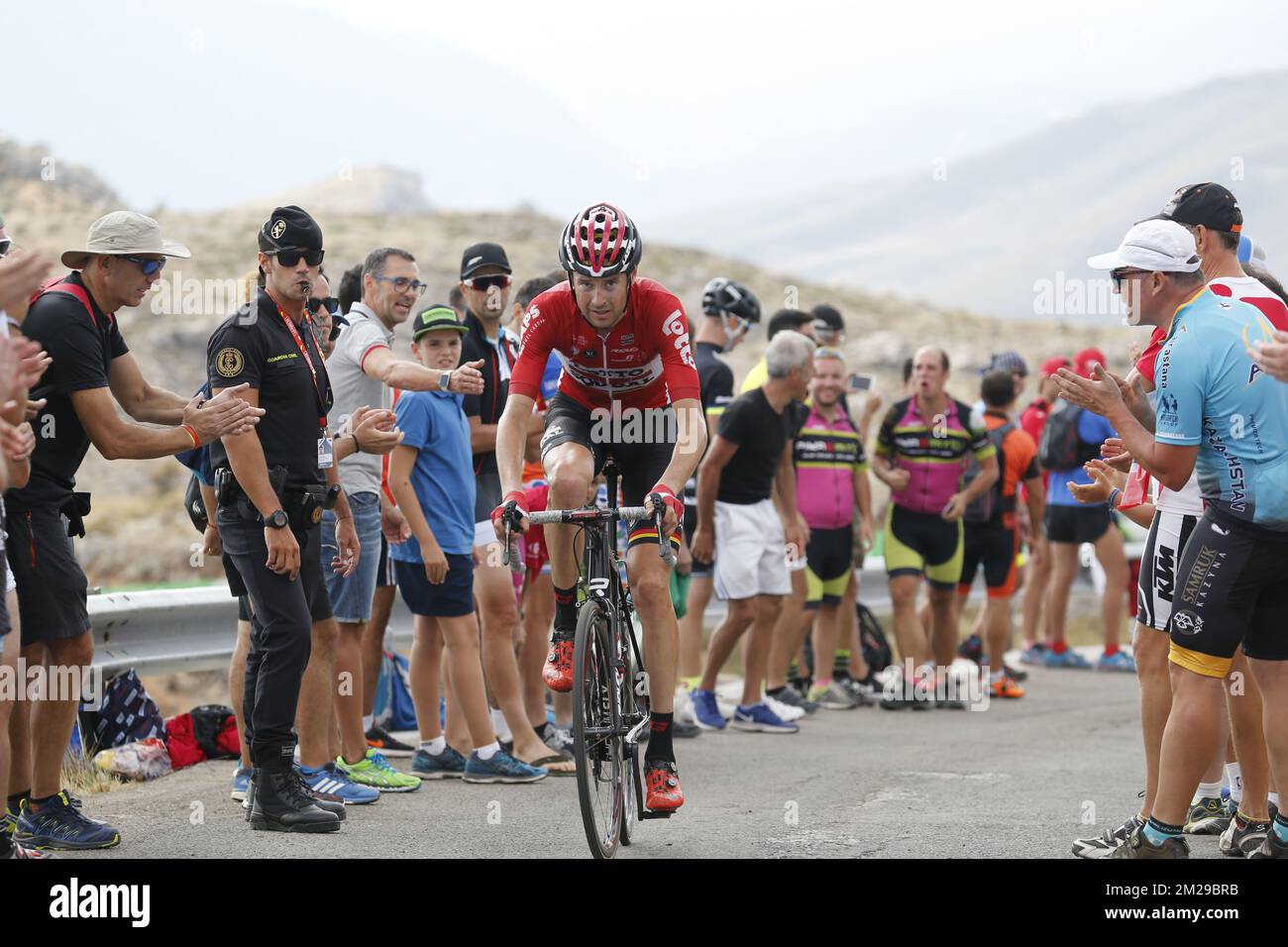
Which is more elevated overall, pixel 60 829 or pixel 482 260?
pixel 482 260

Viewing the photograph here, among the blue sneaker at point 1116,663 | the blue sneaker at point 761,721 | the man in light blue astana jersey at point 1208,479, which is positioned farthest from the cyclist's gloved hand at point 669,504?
the blue sneaker at point 1116,663

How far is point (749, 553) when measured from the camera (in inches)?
408

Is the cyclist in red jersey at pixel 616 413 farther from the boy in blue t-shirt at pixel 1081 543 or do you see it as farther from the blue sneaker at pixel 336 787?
the boy in blue t-shirt at pixel 1081 543

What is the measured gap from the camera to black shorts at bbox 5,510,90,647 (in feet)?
20.0

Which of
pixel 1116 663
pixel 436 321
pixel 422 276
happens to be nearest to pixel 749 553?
pixel 436 321

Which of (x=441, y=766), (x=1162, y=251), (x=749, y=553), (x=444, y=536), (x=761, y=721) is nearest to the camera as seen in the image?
(x=1162, y=251)

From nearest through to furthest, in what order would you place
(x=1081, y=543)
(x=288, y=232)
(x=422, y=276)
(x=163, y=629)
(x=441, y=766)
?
(x=288, y=232)
(x=441, y=766)
(x=163, y=629)
(x=1081, y=543)
(x=422, y=276)

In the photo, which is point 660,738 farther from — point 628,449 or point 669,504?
point 628,449

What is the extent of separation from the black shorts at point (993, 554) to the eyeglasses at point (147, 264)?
26.2ft

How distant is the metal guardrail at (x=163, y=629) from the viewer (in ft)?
28.2

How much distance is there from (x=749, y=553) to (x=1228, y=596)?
16.2ft

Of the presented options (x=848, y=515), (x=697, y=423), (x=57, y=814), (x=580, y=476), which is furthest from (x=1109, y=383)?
Answer: (x=848, y=515)
